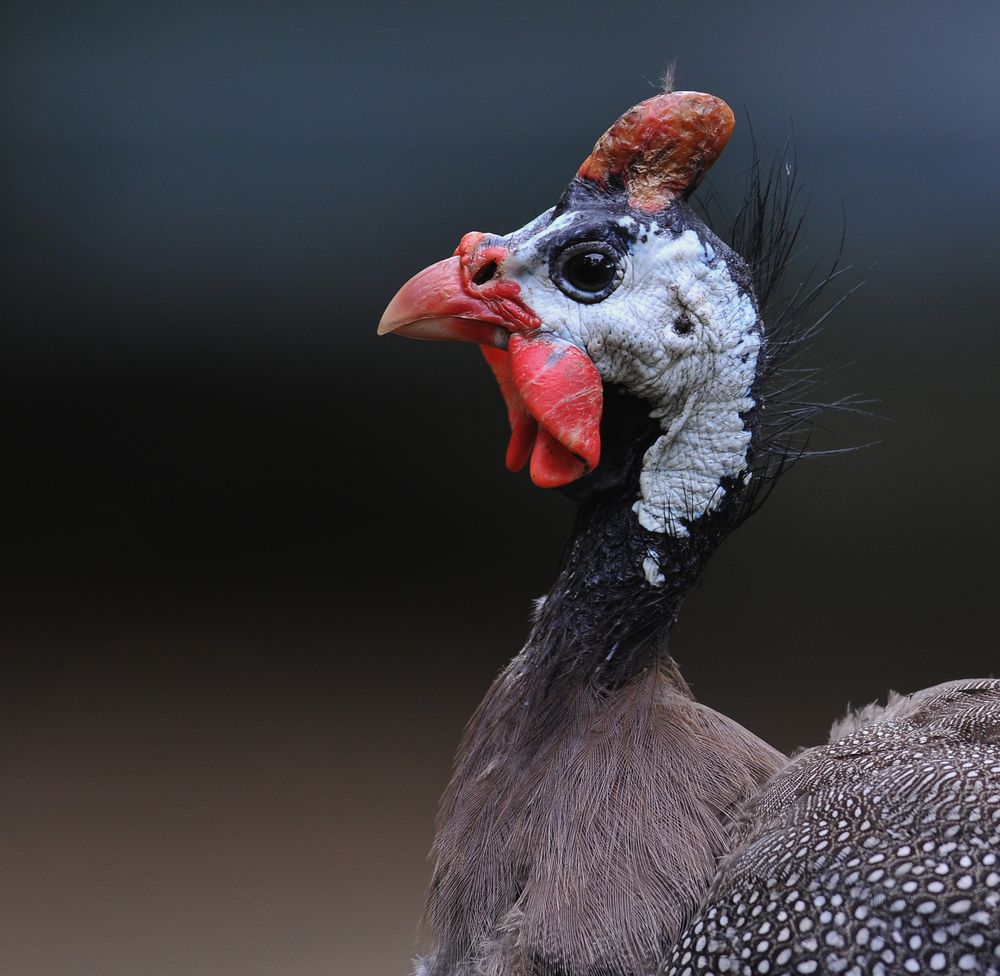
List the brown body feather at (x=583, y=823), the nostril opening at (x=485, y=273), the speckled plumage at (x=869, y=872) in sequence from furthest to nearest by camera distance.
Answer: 1. the nostril opening at (x=485, y=273)
2. the brown body feather at (x=583, y=823)
3. the speckled plumage at (x=869, y=872)

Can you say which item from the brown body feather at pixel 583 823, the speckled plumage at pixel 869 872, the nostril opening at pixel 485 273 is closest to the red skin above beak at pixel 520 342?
the nostril opening at pixel 485 273

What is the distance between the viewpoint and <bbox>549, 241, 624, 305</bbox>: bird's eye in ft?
4.10

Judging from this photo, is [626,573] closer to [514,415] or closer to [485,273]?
[514,415]

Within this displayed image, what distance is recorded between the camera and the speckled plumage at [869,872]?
97cm

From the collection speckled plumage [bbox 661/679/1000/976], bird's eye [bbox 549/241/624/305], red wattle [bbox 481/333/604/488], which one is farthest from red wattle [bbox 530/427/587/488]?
speckled plumage [bbox 661/679/1000/976]

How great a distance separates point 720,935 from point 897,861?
0.62 feet

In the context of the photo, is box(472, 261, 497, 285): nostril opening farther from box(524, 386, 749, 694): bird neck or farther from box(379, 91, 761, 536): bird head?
box(524, 386, 749, 694): bird neck

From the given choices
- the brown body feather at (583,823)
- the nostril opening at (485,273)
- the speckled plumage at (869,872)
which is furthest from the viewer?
the nostril opening at (485,273)

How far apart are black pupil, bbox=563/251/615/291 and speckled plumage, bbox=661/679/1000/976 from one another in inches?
23.1

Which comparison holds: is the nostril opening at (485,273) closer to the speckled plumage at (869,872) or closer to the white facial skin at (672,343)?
the white facial skin at (672,343)

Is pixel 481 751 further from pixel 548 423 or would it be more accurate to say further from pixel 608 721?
pixel 548 423

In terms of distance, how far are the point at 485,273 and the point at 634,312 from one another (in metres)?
0.18

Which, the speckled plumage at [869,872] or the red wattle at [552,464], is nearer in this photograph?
the speckled plumage at [869,872]

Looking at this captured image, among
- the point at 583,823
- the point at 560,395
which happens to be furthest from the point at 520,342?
the point at 583,823
